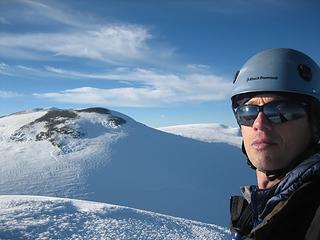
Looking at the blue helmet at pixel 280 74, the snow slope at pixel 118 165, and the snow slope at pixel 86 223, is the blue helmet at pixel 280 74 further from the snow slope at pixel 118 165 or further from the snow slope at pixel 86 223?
the snow slope at pixel 118 165

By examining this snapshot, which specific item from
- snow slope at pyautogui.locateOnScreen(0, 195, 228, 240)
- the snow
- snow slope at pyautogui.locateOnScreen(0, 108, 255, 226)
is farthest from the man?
the snow

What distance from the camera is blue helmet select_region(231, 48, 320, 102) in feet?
8.22

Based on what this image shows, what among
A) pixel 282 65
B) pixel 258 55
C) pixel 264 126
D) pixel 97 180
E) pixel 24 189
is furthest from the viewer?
pixel 97 180

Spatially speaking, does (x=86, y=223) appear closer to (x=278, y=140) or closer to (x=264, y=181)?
(x=264, y=181)

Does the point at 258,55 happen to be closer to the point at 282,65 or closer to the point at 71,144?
the point at 282,65

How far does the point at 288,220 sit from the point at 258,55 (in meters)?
1.46

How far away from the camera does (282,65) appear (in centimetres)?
268

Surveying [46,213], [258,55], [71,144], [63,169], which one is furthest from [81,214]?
[71,144]

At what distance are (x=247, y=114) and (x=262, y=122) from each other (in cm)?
17

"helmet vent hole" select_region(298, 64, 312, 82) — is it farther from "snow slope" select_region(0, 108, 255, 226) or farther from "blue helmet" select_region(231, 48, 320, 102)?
"snow slope" select_region(0, 108, 255, 226)

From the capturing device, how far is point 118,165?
28828 mm

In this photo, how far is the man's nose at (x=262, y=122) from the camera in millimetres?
2475

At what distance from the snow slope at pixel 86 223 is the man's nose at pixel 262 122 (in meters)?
6.94

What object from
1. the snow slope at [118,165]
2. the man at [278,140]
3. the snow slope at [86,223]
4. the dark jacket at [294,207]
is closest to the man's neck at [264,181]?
the man at [278,140]
